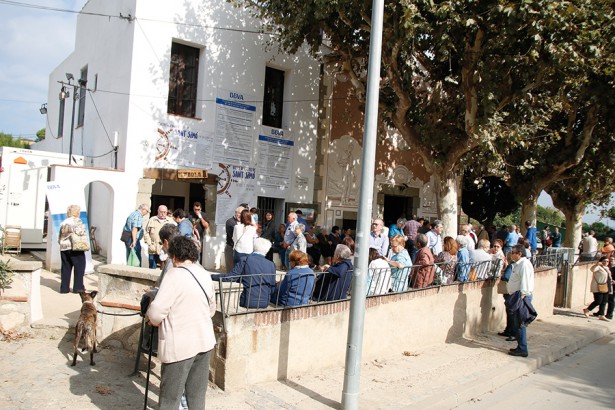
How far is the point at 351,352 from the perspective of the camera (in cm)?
521

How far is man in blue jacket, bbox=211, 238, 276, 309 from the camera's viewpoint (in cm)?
568

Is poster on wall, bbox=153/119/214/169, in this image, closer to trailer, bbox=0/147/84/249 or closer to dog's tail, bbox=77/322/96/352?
trailer, bbox=0/147/84/249

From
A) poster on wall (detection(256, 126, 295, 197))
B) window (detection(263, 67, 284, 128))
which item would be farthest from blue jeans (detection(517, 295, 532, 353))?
window (detection(263, 67, 284, 128))

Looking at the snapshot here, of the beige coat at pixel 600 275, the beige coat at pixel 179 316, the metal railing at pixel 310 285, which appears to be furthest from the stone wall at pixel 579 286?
the beige coat at pixel 179 316

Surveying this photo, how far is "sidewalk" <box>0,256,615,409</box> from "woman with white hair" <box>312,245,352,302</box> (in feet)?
3.08

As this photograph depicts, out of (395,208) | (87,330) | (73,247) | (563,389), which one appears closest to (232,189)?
(73,247)

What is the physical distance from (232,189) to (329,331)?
7.28m

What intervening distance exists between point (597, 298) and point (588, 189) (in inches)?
334

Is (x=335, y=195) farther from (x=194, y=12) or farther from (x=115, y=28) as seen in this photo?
(x=115, y=28)

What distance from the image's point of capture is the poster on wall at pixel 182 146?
1180 centimetres

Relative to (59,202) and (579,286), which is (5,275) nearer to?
(59,202)

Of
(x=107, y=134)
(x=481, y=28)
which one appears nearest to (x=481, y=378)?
(x=481, y=28)

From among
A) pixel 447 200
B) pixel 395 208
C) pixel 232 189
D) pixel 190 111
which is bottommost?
pixel 395 208

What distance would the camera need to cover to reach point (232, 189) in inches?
511
